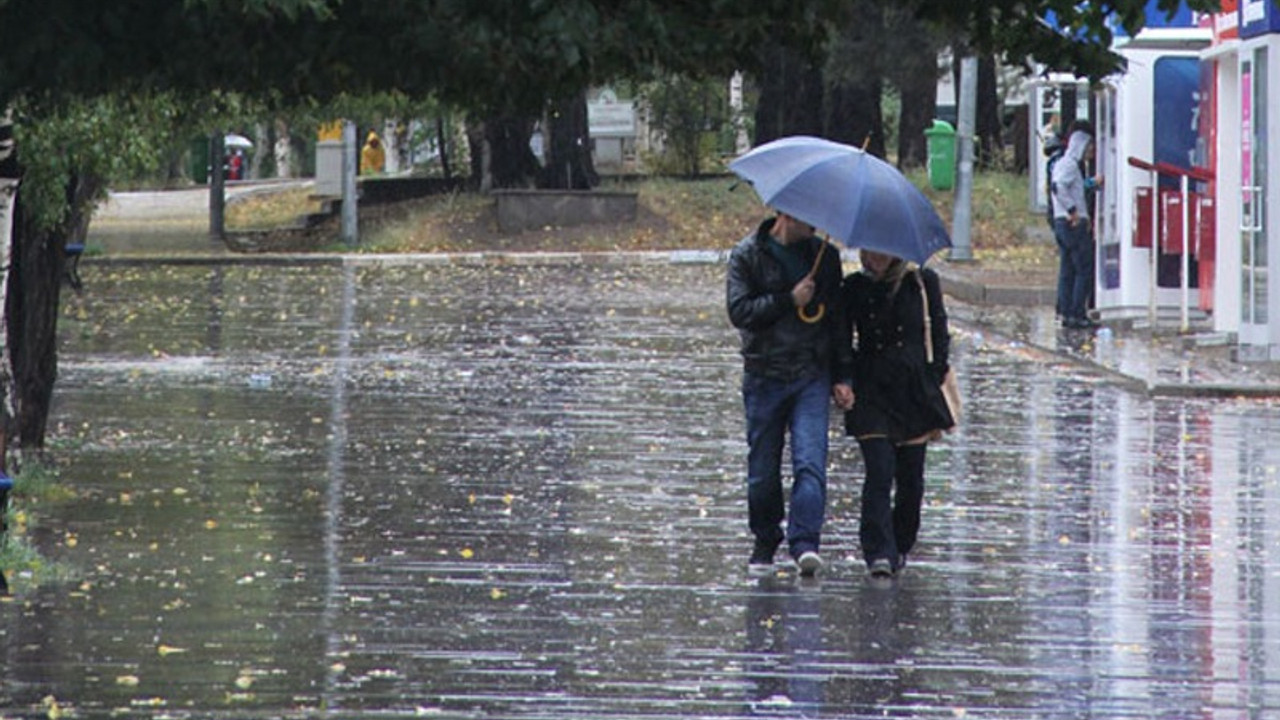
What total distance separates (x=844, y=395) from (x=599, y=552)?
4.40 ft

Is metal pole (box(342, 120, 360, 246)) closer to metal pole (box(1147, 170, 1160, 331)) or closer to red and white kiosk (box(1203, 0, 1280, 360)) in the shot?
metal pole (box(1147, 170, 1160, 331))

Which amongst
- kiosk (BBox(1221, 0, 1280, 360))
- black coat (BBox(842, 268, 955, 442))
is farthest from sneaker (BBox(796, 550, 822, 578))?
kiosk (BBox(1221, 0, 1280, 360))

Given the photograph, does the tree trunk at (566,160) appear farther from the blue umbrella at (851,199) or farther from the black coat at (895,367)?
the black coat at (895,367)

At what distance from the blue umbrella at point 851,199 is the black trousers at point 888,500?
79 centimetres

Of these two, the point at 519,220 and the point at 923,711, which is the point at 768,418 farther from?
the point at 519,220

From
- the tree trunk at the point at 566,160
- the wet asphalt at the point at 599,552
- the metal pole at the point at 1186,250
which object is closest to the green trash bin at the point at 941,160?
the tree trunk at the point at 566,160

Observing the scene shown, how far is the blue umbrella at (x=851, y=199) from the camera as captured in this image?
10.1 metres

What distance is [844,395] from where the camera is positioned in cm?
1025

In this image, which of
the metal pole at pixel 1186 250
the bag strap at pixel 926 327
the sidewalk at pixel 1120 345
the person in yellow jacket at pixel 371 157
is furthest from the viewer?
the person in yellow jacket at pixel 371 157

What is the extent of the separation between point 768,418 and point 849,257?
74.9ft

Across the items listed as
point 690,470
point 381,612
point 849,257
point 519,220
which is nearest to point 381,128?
point 519,220

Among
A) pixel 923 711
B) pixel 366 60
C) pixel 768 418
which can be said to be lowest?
pixel 923 711

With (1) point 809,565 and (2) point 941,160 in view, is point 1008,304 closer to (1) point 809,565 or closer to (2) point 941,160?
(2) point 941,160

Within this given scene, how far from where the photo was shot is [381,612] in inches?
369
